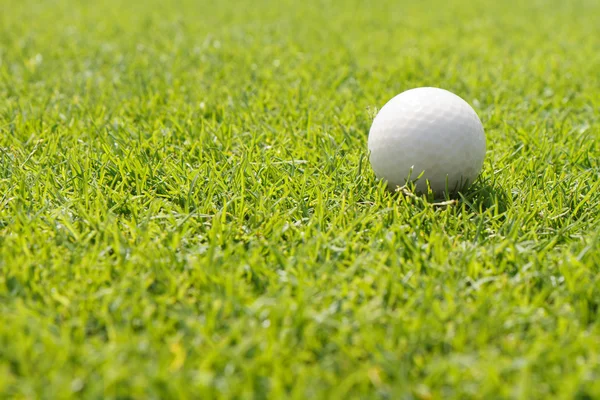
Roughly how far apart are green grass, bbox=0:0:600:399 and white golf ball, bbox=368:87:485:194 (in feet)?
0.43

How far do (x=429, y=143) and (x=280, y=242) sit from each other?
78cm

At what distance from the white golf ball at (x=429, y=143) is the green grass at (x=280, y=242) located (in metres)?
0.13

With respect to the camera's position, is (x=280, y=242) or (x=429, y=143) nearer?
(x=280, y=242)

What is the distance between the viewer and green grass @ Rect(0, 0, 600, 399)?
5.71 ft

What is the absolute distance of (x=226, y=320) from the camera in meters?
1.95

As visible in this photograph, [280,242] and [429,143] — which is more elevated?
[429,143]

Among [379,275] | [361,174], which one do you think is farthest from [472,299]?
[361,174]

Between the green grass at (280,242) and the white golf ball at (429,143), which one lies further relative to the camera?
the white golf ball at (429,143)

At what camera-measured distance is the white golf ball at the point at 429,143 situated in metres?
2.64

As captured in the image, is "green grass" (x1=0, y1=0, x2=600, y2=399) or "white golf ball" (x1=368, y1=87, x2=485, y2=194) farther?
"white golf ball" (x1=368, y1=87, x2=485, y2=194)

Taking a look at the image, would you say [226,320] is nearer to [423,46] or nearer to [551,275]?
[551,275]

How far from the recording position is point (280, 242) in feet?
8.02

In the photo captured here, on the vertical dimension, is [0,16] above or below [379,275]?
above

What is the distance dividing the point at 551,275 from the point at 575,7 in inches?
277
